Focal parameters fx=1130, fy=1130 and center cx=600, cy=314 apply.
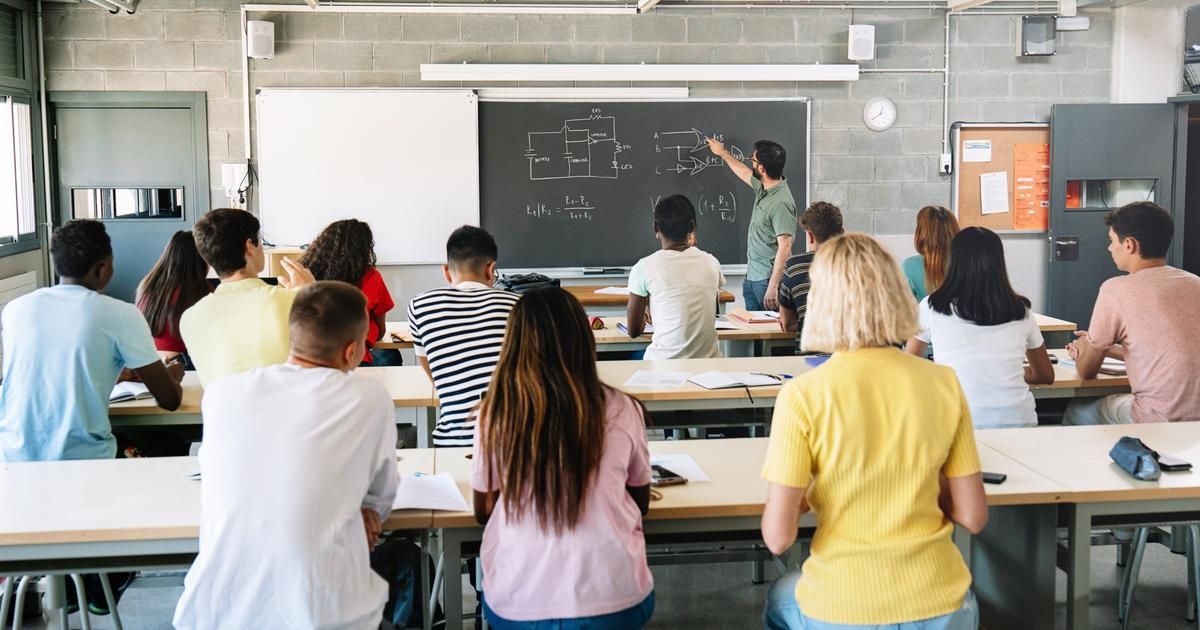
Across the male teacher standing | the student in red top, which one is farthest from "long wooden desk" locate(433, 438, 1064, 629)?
the male teacher standing

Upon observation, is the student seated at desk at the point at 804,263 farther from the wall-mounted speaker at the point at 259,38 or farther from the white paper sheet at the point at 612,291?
the wall-mounted speaker at the point at 259,38

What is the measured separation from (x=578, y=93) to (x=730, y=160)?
1083 millimetres

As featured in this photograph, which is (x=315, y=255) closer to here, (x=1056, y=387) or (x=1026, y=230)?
(x=1056, y=387)

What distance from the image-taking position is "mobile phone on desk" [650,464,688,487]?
2695 millimetres

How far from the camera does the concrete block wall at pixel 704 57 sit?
706 cm

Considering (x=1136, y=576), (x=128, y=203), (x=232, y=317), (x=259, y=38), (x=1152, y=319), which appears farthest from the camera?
(x=128, y=203)

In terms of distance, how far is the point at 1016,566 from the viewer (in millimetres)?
2984

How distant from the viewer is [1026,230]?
7.80 m

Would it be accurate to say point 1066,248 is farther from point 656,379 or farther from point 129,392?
point 129,392

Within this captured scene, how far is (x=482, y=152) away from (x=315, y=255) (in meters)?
3.08

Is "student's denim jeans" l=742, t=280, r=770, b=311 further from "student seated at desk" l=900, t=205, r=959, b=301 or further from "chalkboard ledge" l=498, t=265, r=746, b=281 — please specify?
"student seated at desk" l=900, t=205, r=959, b=301

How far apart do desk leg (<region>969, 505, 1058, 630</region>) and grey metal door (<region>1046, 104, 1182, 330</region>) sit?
515 centimetres

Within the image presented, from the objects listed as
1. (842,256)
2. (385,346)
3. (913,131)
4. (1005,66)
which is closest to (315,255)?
(385,346)

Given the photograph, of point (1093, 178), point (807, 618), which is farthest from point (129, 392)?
point (1093, 178)
